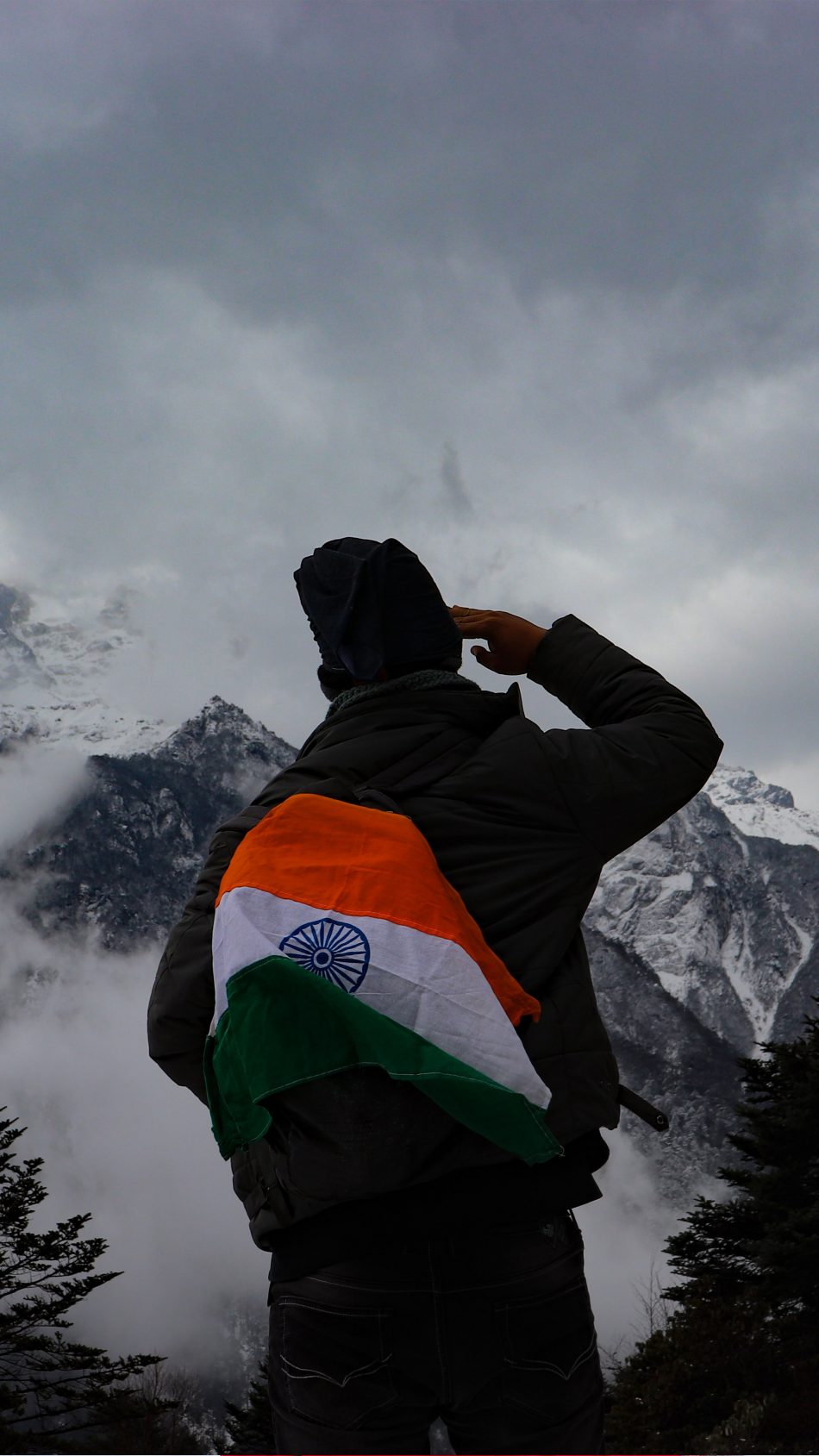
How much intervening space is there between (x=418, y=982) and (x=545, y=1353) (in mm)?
910

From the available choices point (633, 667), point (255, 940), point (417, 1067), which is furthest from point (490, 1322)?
point (633, 667)

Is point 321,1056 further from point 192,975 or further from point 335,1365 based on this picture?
point 335,1365

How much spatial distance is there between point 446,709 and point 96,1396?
1834 inches

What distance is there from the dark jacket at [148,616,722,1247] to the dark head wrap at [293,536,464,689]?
0.11 metres

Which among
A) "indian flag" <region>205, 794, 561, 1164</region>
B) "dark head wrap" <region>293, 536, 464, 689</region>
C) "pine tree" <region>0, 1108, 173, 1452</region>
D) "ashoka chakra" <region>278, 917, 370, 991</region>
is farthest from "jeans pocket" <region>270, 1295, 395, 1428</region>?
"pine tree" <region>0, 1108, 173, 1452</region>

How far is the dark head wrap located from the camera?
Answer: 9.43 feet

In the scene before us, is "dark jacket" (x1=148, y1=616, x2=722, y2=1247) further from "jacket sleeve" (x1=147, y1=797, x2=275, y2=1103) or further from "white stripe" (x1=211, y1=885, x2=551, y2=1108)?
"white stripe" (x1=211, y1=885, x2=551, y2=1108)

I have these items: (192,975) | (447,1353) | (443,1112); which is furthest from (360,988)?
(447,1353)

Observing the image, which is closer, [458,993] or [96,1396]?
[458,993]

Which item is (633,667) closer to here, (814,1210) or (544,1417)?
(544,1417)

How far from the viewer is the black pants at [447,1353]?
2391 millimetres

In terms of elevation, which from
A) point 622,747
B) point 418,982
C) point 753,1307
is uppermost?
point 622,747

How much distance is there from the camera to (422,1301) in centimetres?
242

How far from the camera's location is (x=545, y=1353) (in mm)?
2424
